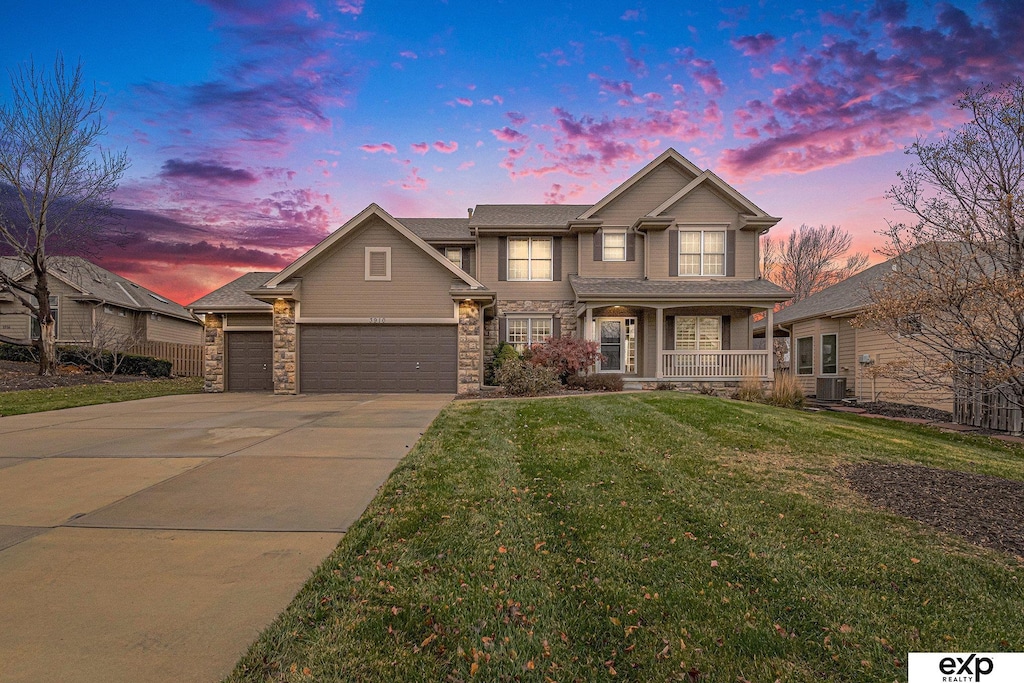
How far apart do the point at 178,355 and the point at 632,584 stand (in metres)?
26.7

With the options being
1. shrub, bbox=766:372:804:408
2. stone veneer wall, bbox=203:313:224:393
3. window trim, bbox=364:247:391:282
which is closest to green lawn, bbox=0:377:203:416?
stone veneer wall, bbox=203:313:224:393

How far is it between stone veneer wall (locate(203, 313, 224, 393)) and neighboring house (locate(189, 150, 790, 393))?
5 centimetres

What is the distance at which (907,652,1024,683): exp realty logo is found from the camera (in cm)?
242

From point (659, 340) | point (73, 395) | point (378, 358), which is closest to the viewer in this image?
point (73, 395)

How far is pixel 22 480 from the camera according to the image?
205 inches

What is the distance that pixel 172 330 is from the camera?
2869 centimetres

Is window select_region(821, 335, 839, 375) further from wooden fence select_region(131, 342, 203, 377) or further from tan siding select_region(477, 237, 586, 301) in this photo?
wooden fence select_region(131, 342, 203, 377)

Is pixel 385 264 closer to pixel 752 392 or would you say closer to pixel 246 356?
pixel 246 356

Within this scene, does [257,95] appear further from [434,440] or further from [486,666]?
[486,666]

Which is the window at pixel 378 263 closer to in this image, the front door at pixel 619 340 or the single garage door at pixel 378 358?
the single garage door at pixel 378 358

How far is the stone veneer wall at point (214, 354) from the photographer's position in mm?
15664

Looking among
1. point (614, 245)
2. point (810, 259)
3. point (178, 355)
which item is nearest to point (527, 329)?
point (614, 245)

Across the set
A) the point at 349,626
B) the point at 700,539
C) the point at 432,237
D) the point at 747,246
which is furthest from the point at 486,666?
the point at 747,246

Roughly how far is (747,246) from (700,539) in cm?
1620
